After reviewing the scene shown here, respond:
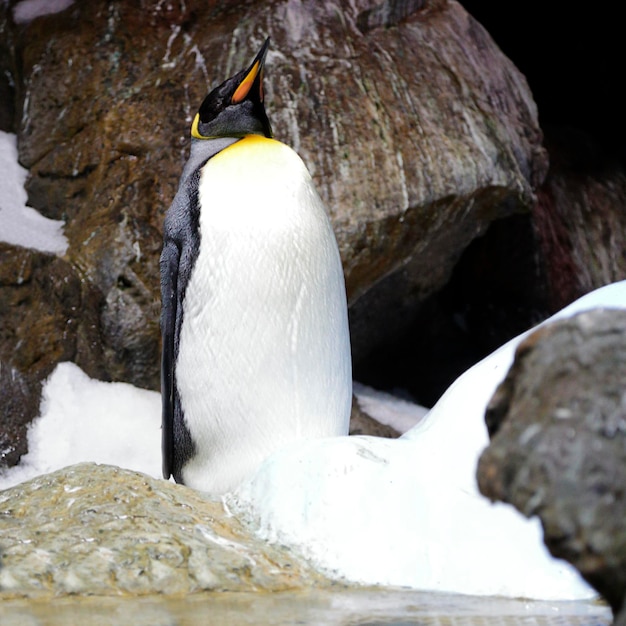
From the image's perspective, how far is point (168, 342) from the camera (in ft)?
10.2

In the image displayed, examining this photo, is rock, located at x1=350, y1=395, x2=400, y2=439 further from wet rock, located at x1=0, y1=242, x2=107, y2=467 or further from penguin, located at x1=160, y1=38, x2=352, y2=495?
penguin, located at x1=160, y1=38, x2=352, y2=495

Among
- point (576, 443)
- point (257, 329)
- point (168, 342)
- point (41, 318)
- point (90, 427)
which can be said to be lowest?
point (90, 427)

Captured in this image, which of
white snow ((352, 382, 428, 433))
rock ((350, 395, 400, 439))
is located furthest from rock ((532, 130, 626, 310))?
rock ((350, 395, 400, 439))

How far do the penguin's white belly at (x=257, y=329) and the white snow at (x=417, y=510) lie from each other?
65 centimetres

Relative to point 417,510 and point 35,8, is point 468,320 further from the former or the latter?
point 417,510

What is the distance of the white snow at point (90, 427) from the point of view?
3.97 meters

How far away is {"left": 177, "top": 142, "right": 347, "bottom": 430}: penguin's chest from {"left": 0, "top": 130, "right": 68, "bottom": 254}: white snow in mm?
1535

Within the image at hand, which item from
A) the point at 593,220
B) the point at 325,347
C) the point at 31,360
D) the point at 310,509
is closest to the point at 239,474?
the point at 325,347

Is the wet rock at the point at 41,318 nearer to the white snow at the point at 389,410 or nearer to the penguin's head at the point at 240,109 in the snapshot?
the penguin's head at the point at 240,109

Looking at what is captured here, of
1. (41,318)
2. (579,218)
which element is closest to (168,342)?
(41,318)

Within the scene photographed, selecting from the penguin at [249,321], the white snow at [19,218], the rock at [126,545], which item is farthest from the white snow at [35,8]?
the rock at [126,545]

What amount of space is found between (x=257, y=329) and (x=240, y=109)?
87 centimetres

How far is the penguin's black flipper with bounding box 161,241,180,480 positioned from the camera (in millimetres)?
→ 3121

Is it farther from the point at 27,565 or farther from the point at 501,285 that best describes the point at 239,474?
the point at 501,285
